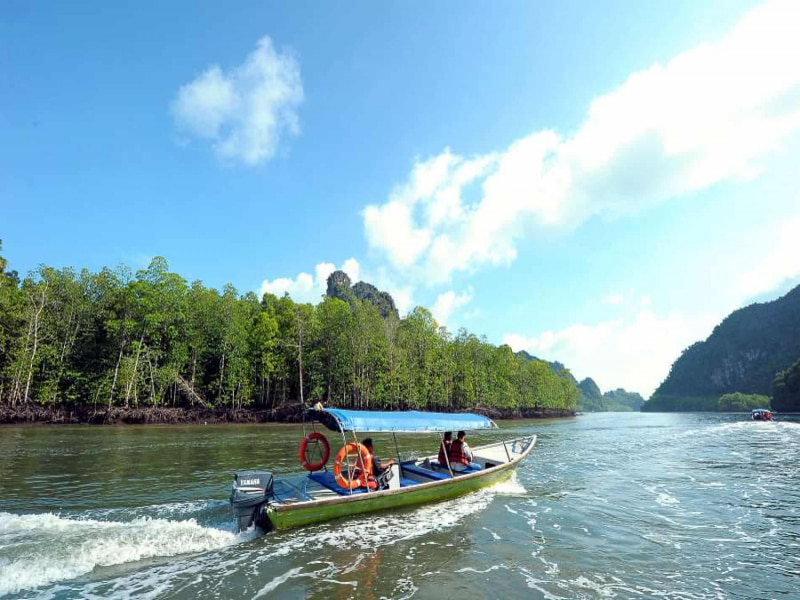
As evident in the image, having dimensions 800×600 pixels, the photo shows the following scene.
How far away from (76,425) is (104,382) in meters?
5.52

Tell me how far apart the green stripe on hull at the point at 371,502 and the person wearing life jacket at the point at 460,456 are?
27.9 inches

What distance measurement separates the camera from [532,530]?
35.8ft

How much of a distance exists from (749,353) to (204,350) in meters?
206

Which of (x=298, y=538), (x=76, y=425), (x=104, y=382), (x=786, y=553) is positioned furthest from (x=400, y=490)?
(x=104, y=382)

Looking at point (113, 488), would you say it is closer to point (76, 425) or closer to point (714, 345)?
point (76, 425)

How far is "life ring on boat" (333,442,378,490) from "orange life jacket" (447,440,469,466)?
3.96 meters

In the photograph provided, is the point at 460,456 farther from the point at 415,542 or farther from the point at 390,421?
the point at 415,542

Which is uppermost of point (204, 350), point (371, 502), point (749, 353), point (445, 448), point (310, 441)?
point (749, 353)

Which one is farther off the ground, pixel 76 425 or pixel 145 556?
pixel 76 425

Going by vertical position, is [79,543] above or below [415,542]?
above

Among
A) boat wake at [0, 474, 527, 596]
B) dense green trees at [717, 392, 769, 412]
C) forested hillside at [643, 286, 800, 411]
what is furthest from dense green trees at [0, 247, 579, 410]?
forested hillside at [643, 286, 800, 411]

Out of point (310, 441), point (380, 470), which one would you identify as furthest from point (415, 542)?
point (310, 441)

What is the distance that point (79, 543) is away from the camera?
27.6 feet

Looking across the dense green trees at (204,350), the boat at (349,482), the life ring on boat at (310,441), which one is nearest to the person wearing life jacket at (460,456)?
the boat at (349,482)
